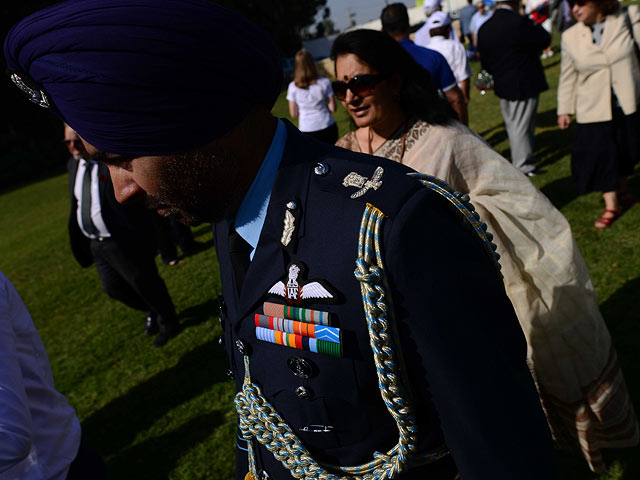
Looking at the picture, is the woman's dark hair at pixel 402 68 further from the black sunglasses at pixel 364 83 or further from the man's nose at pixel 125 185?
the man's nose at pixel 125 185

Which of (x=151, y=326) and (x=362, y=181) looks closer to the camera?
(x=362, y=181)

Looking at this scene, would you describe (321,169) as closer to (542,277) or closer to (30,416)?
(30,416)

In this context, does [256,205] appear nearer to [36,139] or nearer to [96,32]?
[96,32]

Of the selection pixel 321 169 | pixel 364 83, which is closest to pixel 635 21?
pixel 364 83

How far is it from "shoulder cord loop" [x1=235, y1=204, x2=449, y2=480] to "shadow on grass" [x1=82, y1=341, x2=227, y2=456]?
2.93 meters

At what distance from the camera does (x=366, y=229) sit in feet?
3.53

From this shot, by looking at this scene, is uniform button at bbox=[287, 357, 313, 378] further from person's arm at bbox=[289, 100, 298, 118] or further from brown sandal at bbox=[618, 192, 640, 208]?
person's arm at bbox=[289, 100, 298, 118]

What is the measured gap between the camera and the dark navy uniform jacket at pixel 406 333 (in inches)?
40.7

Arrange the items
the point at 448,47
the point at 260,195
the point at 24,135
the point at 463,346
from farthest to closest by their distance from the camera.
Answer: the point at 24,135 → the point at 448,47 → the point at 260,195 → the point at 463,346

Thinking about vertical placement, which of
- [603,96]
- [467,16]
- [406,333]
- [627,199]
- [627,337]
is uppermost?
[406,333]

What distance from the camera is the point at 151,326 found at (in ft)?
18.1

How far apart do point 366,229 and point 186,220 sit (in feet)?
1.53

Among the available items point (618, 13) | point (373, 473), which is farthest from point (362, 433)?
point (618, 13)

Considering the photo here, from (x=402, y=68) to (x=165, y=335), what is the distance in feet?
12.3
